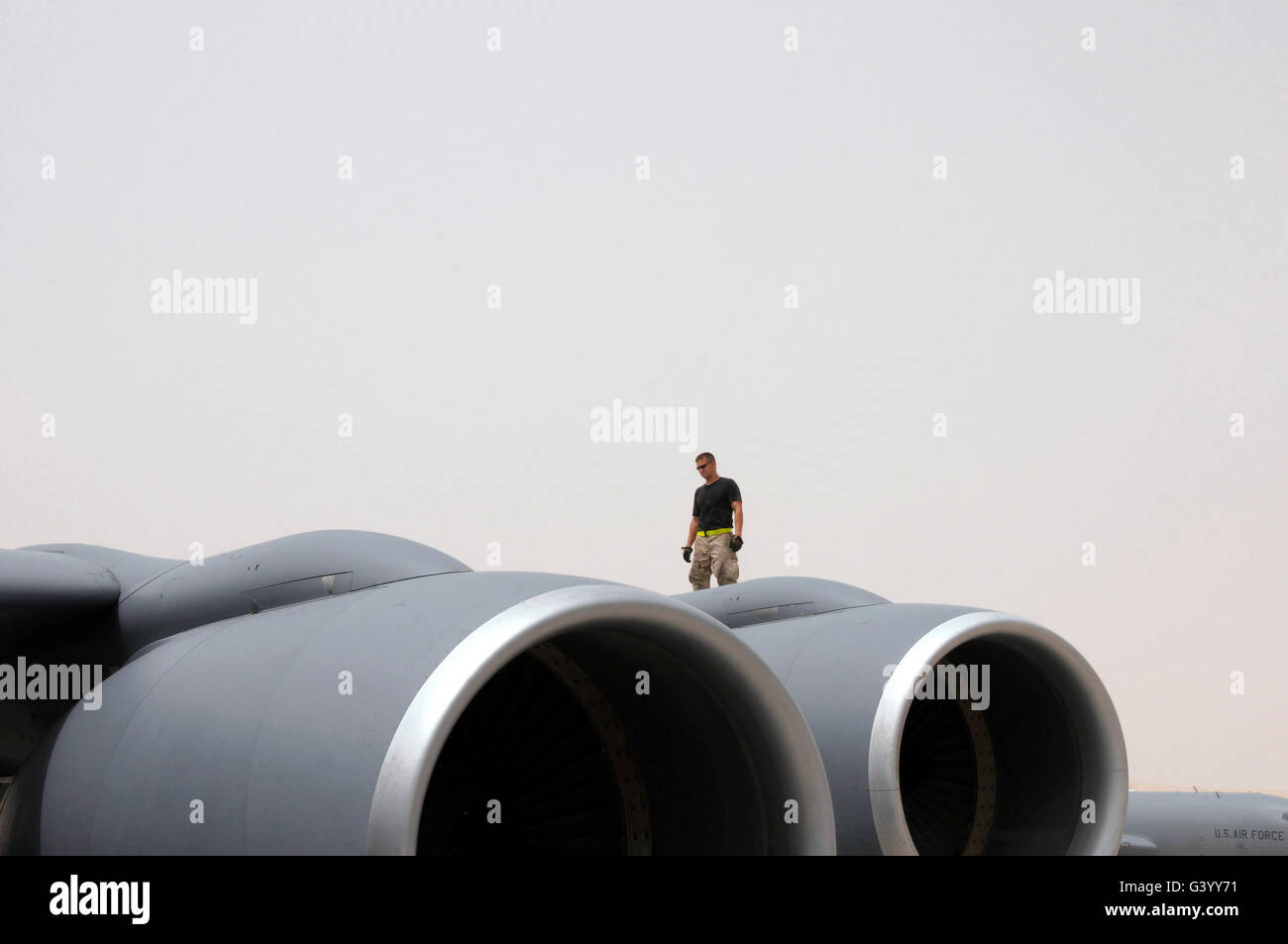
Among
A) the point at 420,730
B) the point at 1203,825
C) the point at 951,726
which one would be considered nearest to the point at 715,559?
the point at 951,726

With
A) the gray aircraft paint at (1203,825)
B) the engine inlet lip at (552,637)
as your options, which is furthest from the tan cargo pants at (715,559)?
the engine inlet lip at (552,637)

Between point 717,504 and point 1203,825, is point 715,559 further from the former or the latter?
point 1203,825

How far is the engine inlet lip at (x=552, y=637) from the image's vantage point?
8.55 feet

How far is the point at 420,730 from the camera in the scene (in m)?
2.66

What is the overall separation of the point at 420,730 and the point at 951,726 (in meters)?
3.56

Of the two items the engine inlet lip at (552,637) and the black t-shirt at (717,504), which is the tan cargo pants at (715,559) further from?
the engine inlet lip at (552,637)

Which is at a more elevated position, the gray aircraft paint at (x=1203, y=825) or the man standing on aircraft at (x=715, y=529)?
the man standing on aircraft at (x=715, y=529)

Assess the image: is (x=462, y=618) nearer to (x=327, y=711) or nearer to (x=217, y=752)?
(x=327, y=711)
